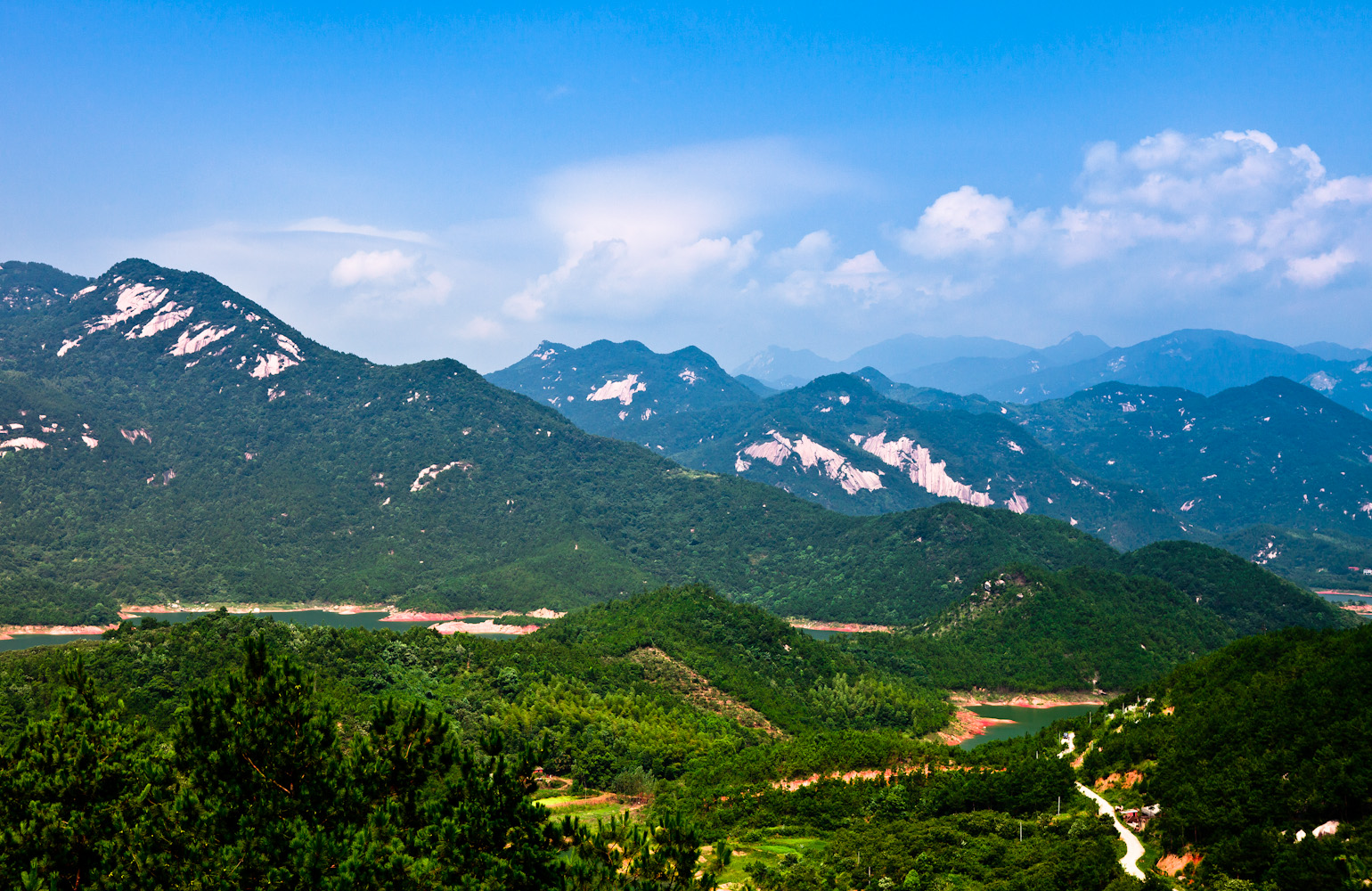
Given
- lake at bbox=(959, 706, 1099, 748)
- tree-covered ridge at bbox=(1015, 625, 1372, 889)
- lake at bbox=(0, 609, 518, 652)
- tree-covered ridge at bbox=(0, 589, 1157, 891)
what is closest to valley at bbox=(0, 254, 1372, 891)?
tree-covered ridge at bbox=(0, 589, 1157, 891)

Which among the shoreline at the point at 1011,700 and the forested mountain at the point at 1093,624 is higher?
the forested mountain at the point at 1093,624

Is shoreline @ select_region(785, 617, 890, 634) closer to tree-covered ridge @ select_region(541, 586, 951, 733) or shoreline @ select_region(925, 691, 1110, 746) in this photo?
shoreline @ select_region(925, 691, 1110, 746)

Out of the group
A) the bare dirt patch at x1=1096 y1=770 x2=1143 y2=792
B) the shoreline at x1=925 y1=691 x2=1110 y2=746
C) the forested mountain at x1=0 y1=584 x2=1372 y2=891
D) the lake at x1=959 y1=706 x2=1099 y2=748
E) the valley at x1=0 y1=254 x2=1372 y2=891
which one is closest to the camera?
the forested mountain at x1=0 y1=584 x2=1372 y2=891

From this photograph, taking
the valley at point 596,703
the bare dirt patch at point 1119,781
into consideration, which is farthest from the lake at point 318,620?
the bare dirt patch at point 1119,781

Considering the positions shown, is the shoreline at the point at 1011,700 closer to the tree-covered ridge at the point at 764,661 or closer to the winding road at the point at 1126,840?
the tree-covered ridge at the point at 764,661

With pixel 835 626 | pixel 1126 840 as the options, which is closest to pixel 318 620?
pixel 835 626

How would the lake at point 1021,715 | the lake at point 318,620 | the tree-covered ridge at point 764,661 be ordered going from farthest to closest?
the lake at point 318,620
the lake at point 1021,715
the tree-covered ridge at point 764,661
